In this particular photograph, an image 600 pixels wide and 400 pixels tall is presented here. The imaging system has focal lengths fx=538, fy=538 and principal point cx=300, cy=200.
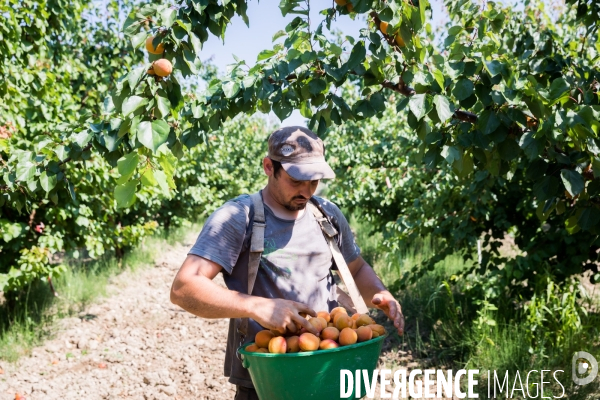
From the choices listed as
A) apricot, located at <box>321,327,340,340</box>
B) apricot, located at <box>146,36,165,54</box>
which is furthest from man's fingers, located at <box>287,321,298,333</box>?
apricot, located at <box>146,36,165,54</box>

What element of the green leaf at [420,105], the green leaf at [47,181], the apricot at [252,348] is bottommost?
the apricot at [252,348]

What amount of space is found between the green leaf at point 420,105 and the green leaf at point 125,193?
3.09 ft

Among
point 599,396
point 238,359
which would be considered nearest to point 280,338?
Result: point 238,359

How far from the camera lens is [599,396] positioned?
311cm

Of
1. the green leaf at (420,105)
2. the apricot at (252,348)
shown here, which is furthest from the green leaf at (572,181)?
the apricot at (252,348)

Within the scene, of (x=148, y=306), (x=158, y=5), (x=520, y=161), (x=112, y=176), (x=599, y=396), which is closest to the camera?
(x=158, y=5)

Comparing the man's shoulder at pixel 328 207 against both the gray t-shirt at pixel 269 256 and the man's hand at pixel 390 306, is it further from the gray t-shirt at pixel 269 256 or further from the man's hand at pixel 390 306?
the man's hand at pixel 390 306

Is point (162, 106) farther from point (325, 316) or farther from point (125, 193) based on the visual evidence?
point (325, 316)

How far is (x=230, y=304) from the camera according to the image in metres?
1.60

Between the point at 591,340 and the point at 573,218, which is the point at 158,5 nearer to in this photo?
the point at 573,218

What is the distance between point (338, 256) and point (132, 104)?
0.88 m

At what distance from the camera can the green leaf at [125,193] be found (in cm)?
163

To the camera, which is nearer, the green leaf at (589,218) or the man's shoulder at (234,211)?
the man's shoulder at (234,211)

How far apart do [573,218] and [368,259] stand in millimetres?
5479
